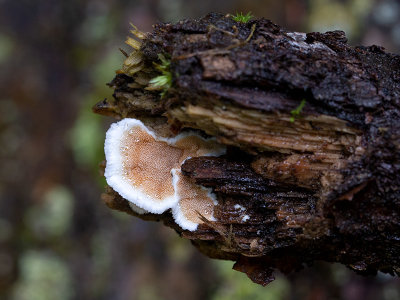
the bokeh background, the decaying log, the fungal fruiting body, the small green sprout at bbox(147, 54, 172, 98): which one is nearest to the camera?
the decaying log

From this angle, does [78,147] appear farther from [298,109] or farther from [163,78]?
[298,109]

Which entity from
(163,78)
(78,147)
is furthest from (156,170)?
(78,147)

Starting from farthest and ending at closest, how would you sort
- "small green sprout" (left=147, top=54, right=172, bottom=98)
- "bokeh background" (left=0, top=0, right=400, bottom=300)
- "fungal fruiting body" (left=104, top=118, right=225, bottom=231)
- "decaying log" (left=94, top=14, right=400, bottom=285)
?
"bokeh background" (left=0, top=0, right=400, bottom=300), "fungal fruiting body" (left=104, top=118, right=225, bottom=231), "small green sprout" (left=147, top=54, right=172, bottom=98), "decaying log" (left=94, top=14, right=400, bottom=285)

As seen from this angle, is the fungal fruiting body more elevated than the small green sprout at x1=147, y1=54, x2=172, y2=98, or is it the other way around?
the small green sprout at x1=147, y1=54, x2=172, y2=98

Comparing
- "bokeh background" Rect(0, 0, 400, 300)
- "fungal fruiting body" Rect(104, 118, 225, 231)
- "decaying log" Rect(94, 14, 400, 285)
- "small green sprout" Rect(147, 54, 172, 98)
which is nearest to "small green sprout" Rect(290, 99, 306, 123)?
"decaying log" Rect(94, 14, 400, 285)

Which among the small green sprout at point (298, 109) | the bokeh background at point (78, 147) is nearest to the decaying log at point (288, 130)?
the small green sprout at point (298, 109)

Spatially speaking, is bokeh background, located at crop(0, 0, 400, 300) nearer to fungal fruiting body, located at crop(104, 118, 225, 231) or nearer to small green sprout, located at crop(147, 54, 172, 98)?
fungal fruiting body, located at crop(104, 118, 225, 231)

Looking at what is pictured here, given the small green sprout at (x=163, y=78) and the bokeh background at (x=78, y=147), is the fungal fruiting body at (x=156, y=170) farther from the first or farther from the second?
the bokeh background at (x=78, y=147)

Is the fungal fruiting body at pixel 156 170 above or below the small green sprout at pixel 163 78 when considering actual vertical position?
below
